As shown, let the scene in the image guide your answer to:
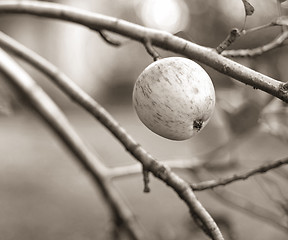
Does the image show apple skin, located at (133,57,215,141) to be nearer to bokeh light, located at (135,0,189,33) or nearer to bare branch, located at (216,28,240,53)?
bare branch, located at (216,28,240,53)

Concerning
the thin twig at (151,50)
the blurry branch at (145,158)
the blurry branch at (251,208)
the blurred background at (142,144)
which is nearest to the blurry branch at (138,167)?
the blurred background at (142,144)

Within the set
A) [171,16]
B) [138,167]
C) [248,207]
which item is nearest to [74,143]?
[138,167]

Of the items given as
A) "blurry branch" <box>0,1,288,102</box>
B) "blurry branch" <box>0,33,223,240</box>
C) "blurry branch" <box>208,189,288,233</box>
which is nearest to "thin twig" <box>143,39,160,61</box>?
"blurry branch" <box>0,1,288,102</box>

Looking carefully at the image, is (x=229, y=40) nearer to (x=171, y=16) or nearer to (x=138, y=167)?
(x=138, y=167)

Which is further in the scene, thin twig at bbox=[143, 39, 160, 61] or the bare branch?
thin twig at bbox=[143, 39, 160, 61]

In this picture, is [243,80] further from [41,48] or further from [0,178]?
[41,48]

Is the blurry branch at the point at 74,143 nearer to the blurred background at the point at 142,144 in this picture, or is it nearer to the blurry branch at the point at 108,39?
the blurred background at the point at 142,144
